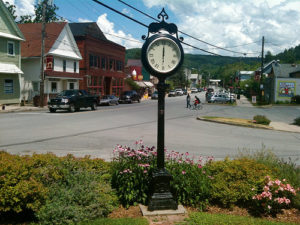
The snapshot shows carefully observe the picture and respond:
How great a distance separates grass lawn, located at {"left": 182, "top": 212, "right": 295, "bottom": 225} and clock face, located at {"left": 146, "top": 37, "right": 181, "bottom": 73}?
2316 mm

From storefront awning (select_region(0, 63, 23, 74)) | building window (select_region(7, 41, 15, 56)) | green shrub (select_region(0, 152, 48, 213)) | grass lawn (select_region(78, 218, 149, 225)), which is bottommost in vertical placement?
Result: grass lawn (select_region(78, 218, 149, 225))

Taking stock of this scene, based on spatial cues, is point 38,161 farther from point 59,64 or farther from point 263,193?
point 59,64

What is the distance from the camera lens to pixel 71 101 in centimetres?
2672

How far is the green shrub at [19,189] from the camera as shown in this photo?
13.1 ft

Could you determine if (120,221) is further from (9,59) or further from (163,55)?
(9,59)

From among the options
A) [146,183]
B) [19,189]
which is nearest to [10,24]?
[146,183]

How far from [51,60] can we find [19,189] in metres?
33.9

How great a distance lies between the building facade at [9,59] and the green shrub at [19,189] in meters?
29.5

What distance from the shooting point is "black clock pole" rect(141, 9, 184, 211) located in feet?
15.7

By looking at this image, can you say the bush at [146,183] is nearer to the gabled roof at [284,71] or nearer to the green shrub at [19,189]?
the green shrub at [19,189]

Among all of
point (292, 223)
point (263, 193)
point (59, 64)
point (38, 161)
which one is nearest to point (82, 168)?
point (38, 161)

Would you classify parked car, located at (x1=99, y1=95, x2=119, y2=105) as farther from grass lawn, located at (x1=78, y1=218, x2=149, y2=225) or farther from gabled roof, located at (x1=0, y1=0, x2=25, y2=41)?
grass lawn, located at (x1=78, y1=218, x2=149, y2=225)

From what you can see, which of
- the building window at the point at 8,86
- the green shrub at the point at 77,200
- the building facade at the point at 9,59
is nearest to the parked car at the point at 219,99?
the building facade at the point at 9,59

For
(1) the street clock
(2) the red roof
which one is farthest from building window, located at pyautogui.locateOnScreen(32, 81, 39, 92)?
(1) the street clock
